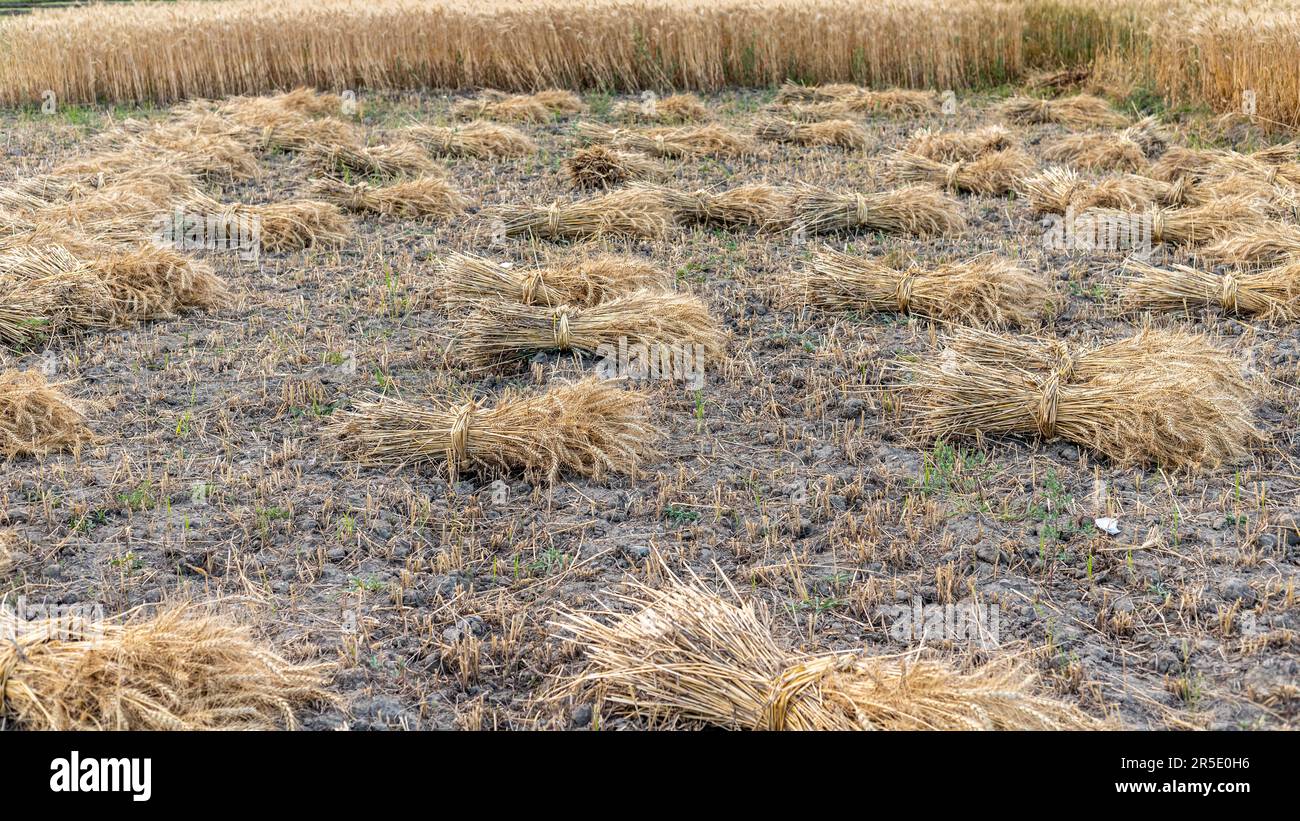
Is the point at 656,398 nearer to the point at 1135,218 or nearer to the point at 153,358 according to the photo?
the point at 153,358

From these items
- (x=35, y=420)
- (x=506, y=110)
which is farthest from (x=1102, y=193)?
(x=35, y=420)

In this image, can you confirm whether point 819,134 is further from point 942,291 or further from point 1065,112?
point 942,291

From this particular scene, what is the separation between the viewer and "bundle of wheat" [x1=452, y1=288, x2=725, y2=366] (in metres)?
5.50

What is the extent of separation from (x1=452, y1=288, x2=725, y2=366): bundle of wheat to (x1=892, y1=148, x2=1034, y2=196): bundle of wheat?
3.76 m

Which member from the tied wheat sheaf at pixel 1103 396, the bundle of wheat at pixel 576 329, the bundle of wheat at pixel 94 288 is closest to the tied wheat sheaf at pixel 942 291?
the tied wheat sheaf at pixel 1103 396

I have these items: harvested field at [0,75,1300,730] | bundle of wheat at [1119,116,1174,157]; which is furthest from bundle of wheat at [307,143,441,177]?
bundle of wheat at [1119,116,1174,157]

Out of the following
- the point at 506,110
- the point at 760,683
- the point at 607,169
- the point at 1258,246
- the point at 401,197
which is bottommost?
the point at 760,683

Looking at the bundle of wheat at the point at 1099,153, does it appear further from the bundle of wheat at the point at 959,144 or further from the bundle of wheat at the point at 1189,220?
the bundle of wheat at the point at 1189,220

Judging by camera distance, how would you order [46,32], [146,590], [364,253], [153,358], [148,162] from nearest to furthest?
[146,590], [153,358], [364,253], [148,162], [46,32]

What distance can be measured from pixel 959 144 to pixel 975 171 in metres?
0.95

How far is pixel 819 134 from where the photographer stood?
406 inches

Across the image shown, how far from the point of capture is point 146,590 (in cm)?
366

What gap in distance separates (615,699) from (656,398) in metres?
2.26
